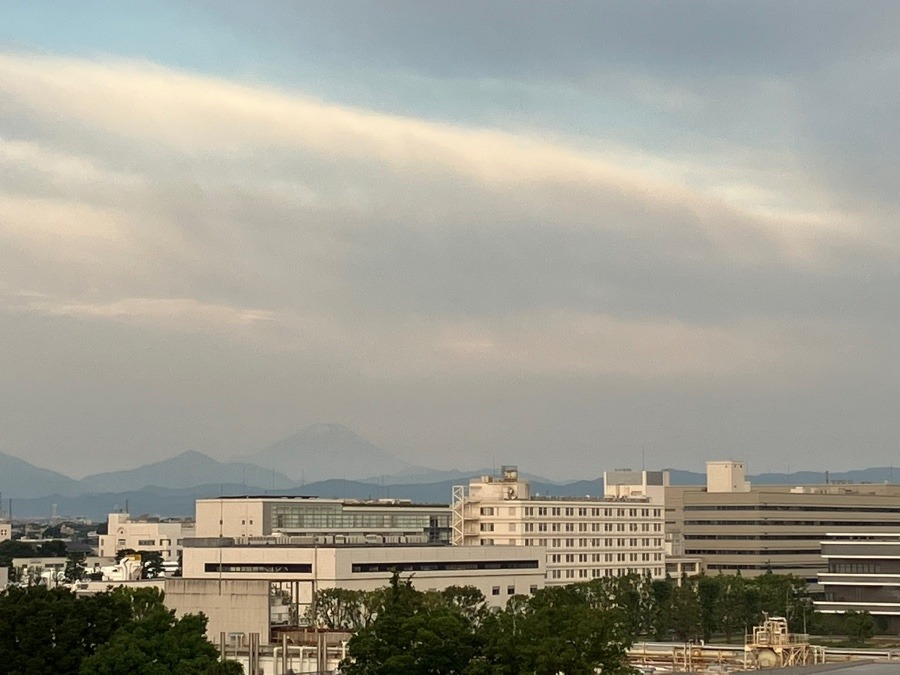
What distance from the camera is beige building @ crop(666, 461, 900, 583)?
516 feet

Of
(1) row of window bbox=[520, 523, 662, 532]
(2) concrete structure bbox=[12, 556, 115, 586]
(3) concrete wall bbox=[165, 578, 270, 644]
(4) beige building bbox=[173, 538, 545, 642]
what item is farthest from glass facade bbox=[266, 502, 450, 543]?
(3) concrete wall bbox=[165, 578, 270, 644]

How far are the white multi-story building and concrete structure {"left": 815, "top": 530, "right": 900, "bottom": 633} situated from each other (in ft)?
67.2

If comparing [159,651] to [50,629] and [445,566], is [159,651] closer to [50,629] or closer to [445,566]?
[50,629]

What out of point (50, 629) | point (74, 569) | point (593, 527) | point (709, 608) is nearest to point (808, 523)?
point (593, 527)

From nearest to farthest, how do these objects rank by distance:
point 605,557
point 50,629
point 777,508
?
1. point 50,629
2. point 605,557
3. point 777,508

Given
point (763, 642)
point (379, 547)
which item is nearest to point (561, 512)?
point (379, 547)

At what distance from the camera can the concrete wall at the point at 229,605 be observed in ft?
268

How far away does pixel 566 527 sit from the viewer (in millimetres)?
140625

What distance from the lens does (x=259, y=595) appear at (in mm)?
81750

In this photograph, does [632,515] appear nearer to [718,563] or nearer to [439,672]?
[718,563]

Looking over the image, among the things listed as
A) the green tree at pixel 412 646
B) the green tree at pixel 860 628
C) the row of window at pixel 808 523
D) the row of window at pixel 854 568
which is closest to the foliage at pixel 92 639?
the green tree at pixel 412 646

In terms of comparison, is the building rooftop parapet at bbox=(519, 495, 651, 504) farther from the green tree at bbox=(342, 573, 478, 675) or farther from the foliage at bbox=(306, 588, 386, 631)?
the green tree at bbox=(342, 573, 478, 675)

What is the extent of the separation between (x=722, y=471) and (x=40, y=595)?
11775 cm

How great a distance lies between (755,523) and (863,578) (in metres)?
28.9
